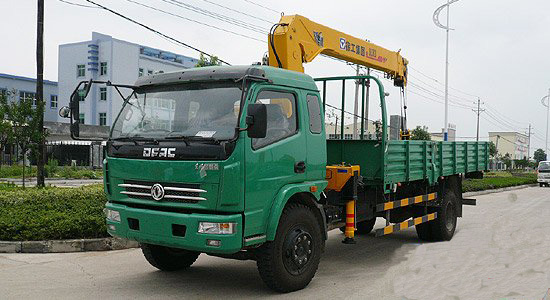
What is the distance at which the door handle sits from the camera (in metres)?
5.93

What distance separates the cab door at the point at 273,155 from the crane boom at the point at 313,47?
1.81m

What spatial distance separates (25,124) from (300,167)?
33.0 ft

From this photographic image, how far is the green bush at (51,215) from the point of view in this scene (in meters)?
8.13

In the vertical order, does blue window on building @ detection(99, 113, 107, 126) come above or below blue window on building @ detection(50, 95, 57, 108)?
below

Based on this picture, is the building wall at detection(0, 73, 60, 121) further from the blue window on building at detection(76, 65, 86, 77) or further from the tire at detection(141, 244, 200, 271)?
the tire at detection(141, 244, 200, 271)

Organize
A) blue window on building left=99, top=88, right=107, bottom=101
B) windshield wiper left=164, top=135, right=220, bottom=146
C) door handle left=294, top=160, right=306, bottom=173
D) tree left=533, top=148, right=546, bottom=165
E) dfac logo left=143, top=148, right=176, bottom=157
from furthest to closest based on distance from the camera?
tree left=533, top=148, right=546, bottom=165 → blue window on building left=99, top=88, right=107, bottom=101 → door handle left=294, top=160, right=306, bottom=173 → dfac logo left=143, top=148, right=176, bottom=157 → windshield wiper left=164, top=135, right=220, bottom=146

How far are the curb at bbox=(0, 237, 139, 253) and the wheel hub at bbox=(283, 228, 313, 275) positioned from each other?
3.85 meters

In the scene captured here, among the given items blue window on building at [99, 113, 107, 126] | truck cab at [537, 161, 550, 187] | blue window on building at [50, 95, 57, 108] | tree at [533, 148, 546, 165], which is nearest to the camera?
truck cab at [537, 161, 550, 187]

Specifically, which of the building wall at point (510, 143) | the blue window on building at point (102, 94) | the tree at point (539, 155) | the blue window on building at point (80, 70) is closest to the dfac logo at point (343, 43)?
the blue window on building at point (102, 94)

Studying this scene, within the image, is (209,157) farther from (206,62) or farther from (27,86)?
(27,86)

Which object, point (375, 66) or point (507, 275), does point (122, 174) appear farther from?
point (375, 66)

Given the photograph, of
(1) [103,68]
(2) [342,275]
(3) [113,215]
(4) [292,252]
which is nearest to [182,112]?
(3) [113,215]

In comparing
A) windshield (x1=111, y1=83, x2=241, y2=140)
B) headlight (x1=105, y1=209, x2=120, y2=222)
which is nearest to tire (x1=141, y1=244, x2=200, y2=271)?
headlight (x1=105, y1=209, x2=120, y2=222)

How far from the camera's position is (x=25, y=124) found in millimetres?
13414
